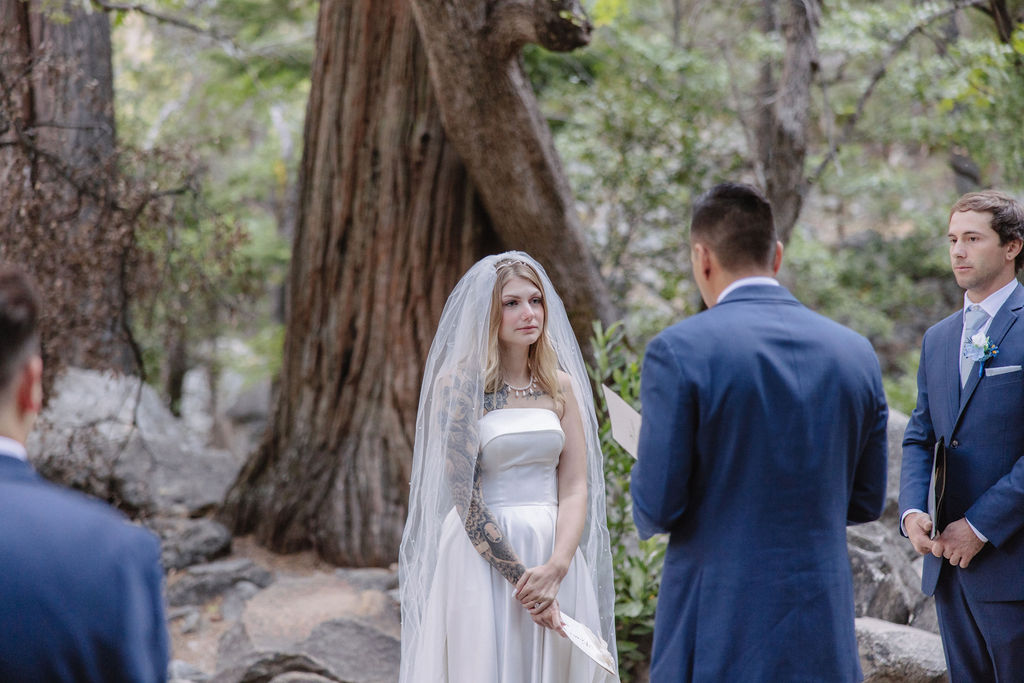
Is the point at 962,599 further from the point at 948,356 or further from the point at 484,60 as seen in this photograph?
the point at 484,60

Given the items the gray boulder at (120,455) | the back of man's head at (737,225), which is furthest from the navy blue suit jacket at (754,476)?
the gray boulder at (120,455)

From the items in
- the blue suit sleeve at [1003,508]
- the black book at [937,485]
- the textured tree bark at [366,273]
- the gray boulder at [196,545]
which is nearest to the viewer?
the blue suit sleeve at [1003,508]

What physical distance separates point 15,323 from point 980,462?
2.90 meters

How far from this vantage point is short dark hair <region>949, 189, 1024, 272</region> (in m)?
3.08

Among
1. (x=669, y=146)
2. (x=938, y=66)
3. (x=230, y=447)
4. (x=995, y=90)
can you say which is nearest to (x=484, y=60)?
(x=669, y=146)

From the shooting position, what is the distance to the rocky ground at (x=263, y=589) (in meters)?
4.53

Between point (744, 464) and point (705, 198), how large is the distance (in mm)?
739

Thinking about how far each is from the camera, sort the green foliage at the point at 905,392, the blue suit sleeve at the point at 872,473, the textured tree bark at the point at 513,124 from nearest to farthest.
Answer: the blue suit sleeve at the point at 872,473 → the textured tree bark at the point at 513,124 → the green foliage at the point at 905,392

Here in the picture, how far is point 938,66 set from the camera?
28.2 feet

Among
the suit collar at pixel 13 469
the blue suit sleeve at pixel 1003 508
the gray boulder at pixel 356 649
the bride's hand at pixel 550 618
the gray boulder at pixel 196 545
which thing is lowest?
the gray boulder at pixel 356 649

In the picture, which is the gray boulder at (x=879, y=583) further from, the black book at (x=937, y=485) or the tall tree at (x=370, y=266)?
the tall tree at (x=370, y=266)

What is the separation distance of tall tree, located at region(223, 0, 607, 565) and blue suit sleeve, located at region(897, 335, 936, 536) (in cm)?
295

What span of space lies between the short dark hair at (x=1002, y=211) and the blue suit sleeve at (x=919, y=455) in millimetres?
463

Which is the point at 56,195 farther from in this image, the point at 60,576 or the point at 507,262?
the point at 60,576
